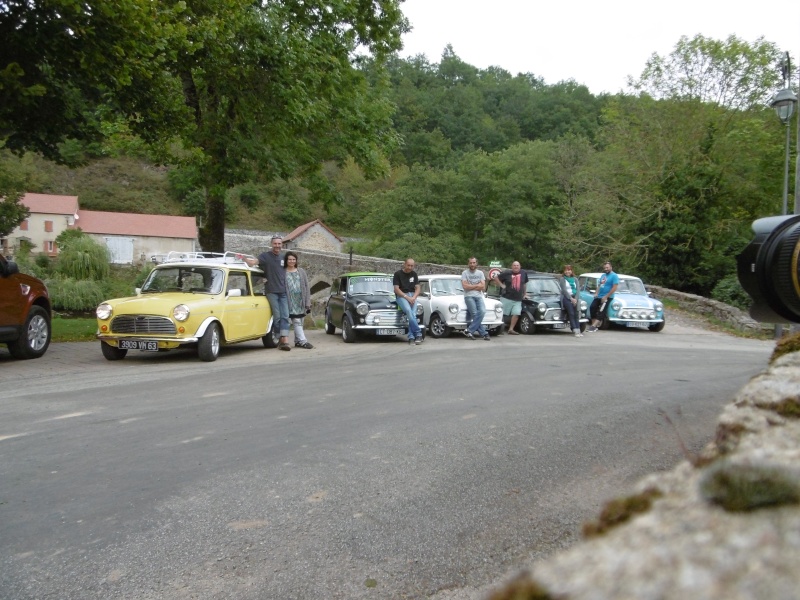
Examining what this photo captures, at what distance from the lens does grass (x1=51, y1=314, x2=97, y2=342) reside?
45.6 feet

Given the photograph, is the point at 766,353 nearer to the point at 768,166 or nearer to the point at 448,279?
the point at 448,279

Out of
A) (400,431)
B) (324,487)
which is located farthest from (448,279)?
(324,487)

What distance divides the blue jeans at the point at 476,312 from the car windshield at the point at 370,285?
196 cm

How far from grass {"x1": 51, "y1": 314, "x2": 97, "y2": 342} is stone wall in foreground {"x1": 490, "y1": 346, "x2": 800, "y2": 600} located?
48.2ft

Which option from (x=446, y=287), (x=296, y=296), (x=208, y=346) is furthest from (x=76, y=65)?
(x=446, y=287)

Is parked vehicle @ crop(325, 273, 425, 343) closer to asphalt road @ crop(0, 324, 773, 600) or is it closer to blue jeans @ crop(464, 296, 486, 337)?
blue jeans @ crop(464, 296, 486, 337)

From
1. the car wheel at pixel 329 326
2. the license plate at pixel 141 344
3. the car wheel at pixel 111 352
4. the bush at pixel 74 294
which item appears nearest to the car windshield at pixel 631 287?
the car wheel at pixel 329 326

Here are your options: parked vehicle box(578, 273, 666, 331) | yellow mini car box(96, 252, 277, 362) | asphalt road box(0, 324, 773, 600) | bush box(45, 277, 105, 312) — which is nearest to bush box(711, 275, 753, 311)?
parked vehicle box(578, 273, 666, 331)

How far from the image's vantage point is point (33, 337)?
35.4ft

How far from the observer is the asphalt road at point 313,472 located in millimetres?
3158

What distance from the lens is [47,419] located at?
247 inches

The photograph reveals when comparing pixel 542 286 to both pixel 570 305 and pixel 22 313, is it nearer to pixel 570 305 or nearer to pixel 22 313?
pixel 570 305

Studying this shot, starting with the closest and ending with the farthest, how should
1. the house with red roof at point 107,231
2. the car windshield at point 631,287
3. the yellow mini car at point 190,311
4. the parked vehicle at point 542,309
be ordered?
the yellow mini car at point 190,311 < the parked vehicle at point 542,309 < the car windshield at point 631,287 < the house with red roof at point 107,231

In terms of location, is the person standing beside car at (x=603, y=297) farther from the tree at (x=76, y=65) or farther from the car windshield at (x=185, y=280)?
the tree at (x=76, y=65)
